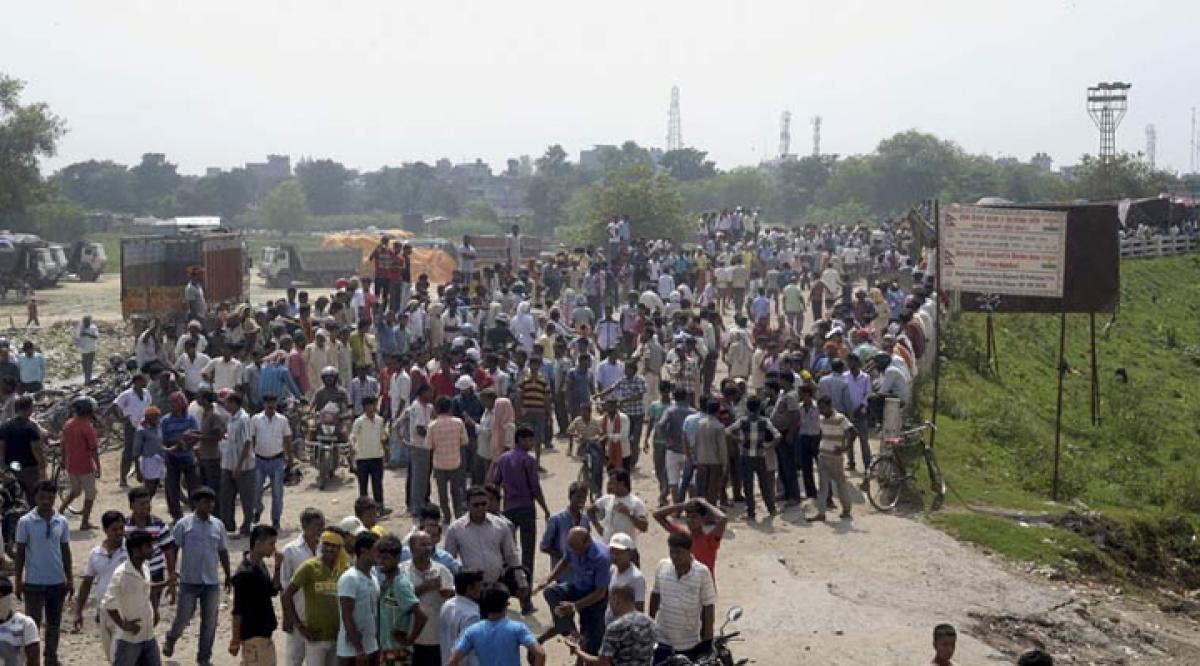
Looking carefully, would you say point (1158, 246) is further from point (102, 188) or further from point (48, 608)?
point (102, 188)

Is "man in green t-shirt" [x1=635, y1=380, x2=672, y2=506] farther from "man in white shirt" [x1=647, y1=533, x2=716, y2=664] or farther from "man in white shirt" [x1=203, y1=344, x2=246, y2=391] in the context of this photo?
"man in white shirt" [x1=647, y1=533, x2=716, y2=664]

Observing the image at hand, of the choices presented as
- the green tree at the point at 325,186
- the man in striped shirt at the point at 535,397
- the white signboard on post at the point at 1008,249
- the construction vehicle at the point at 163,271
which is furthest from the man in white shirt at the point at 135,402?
the green tree at the point at 325,186

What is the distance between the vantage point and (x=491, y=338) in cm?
2266

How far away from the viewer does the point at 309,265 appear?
5478 cm

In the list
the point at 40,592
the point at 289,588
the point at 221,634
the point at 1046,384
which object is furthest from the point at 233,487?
the point at 1046,384

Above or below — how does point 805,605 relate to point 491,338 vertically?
below

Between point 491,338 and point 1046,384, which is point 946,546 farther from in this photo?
point 1046,384

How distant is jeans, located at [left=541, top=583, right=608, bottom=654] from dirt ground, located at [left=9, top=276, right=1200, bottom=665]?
5.40 ft

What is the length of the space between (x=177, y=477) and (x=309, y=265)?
39.6 metres

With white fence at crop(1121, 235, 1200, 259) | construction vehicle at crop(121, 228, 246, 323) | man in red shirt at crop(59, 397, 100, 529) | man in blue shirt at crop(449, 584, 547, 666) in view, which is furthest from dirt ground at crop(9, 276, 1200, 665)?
white fence at crop(1121, 235, 1200, 259)

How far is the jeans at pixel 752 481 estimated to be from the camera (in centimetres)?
1678

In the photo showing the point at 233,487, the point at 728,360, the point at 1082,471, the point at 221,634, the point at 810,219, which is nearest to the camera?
the point at 221,634

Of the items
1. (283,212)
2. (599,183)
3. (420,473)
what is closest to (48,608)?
(420,473)

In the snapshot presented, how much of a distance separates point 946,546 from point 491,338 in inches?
336
